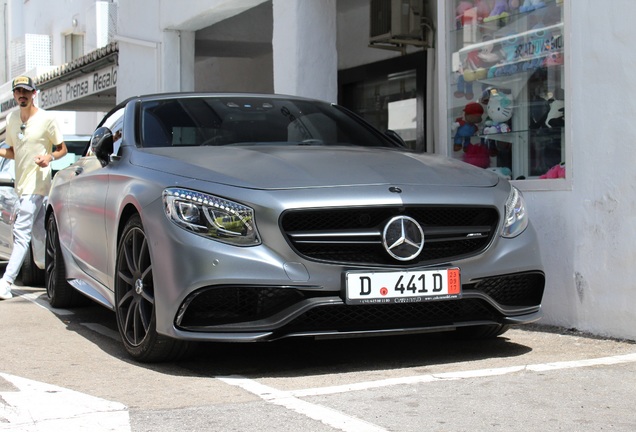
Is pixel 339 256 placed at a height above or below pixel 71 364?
above

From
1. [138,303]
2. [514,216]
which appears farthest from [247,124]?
[514,216]

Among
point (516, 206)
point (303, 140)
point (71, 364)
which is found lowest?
point (71, 364)

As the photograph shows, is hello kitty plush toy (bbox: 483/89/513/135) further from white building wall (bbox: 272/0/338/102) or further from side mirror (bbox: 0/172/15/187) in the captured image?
side mirror (bbox: 0/172/15/187)

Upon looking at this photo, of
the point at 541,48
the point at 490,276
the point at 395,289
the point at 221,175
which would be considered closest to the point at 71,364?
the point at 221,175

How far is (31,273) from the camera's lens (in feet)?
30.6

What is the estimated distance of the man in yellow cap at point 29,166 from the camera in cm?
820

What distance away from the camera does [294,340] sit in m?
5.98

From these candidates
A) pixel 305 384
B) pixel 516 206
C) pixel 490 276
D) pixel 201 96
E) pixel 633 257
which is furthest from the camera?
pixel 201 96

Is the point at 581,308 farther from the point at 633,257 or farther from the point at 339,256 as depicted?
the point at 339,256

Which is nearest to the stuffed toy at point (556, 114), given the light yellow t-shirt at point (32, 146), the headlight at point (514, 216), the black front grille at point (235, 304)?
the headlight at point (514, 216)

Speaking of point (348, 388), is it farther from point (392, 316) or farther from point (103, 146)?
point (103, 146)

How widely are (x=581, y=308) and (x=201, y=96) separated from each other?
2.68m

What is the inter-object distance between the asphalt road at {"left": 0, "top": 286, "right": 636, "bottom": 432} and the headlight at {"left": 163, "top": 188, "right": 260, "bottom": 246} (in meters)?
0.67

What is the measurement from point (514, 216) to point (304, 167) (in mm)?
1104
